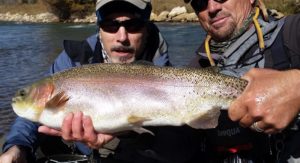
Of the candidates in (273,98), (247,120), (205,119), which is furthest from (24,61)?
(273,98)

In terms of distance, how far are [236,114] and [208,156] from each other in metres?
1.07

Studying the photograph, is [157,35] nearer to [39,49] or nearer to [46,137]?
[46,137]

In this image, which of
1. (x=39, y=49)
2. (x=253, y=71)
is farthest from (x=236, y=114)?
(x=39, y=49)

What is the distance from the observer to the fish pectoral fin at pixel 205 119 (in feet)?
8.88

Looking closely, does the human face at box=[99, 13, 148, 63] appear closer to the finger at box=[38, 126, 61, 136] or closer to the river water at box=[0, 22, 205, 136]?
the finger at box=[38, 126, 61, 136]

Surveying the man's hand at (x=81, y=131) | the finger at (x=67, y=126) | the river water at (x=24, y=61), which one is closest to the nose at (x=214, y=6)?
the man's hand at (x=81, y=131)

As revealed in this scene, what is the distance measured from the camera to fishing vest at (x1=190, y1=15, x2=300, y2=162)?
2938 mm

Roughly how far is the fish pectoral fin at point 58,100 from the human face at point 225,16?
1289 millimetres

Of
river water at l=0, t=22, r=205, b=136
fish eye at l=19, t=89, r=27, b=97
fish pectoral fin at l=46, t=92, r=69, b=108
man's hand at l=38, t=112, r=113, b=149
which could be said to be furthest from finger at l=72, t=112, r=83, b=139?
river water at l=0, t=22, r=205, b=136

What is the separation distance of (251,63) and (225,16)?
589mm

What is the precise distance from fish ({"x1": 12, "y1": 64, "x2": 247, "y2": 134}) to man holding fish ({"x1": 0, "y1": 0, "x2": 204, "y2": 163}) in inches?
2.2

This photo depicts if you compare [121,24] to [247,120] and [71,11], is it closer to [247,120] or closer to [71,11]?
[247,120]

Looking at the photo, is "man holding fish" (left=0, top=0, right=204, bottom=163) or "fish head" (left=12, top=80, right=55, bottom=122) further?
"man holding fish" (left=0, top=0, right=204, bottom=163)

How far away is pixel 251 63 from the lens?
300 cm
